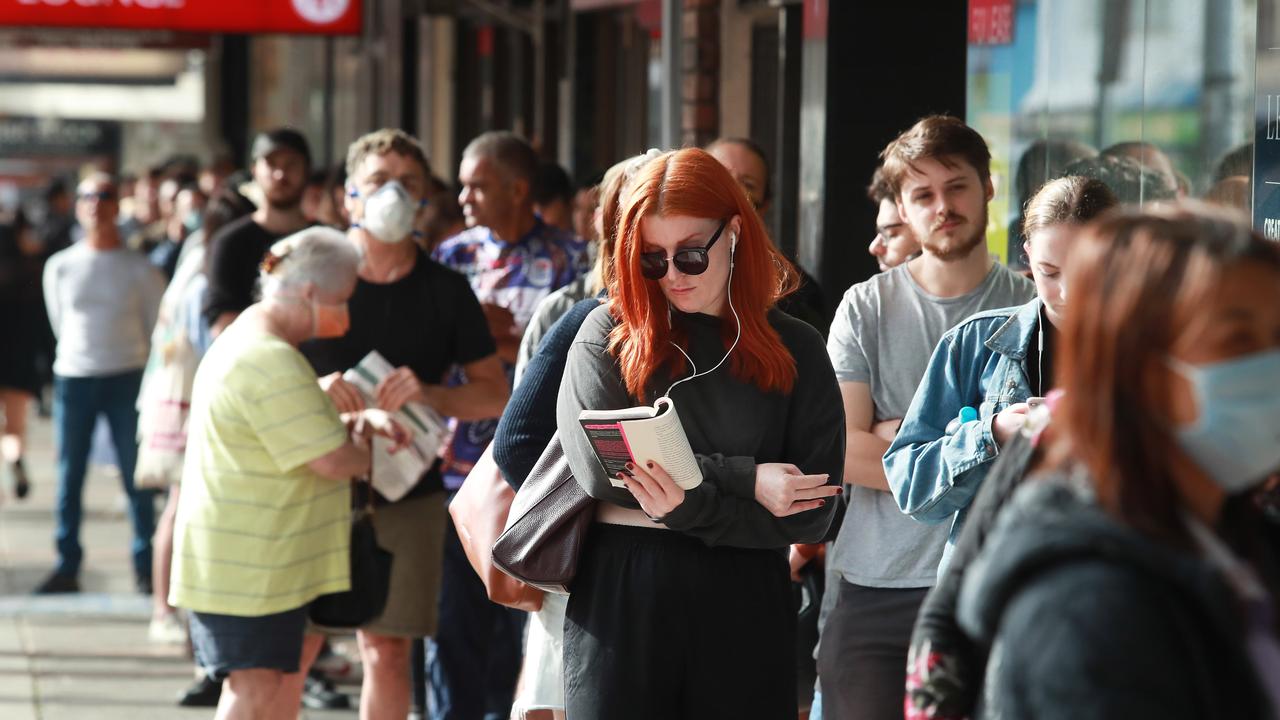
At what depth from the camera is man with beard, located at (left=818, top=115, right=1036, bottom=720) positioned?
387 cm

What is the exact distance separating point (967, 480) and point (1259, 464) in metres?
1.36

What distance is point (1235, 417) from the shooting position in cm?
184

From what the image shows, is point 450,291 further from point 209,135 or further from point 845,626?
point 209,135

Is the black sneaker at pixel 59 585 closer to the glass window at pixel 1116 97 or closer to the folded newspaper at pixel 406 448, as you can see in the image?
the folded newspaper at pixel 406 448

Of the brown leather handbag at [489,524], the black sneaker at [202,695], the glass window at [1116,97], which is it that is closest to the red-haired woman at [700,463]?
the brown leather handbag at [489,524]

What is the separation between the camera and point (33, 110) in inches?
1389

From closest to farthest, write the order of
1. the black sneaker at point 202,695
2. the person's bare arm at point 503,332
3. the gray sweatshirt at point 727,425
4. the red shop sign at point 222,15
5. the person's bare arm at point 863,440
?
the gray sweatshirt at point 727,425, the person's bare arm at point 863,440, the person's bare arm at point 503,332, the black sneaker at point 202,695, the red shop sign at point 222,15

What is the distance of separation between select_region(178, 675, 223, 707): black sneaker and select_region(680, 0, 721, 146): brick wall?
294 cm

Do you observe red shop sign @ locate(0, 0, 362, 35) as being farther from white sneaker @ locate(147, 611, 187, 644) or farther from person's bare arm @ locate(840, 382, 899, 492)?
person's bare arm @ locate(840, 382, 899, 492)

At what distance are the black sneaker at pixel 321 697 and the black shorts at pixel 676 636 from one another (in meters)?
3.53

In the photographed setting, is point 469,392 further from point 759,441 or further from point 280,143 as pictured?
point 759,441

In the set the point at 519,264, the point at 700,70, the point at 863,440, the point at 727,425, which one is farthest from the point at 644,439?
the point at 700,70

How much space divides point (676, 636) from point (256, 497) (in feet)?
5.46

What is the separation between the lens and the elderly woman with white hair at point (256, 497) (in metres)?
4.43
